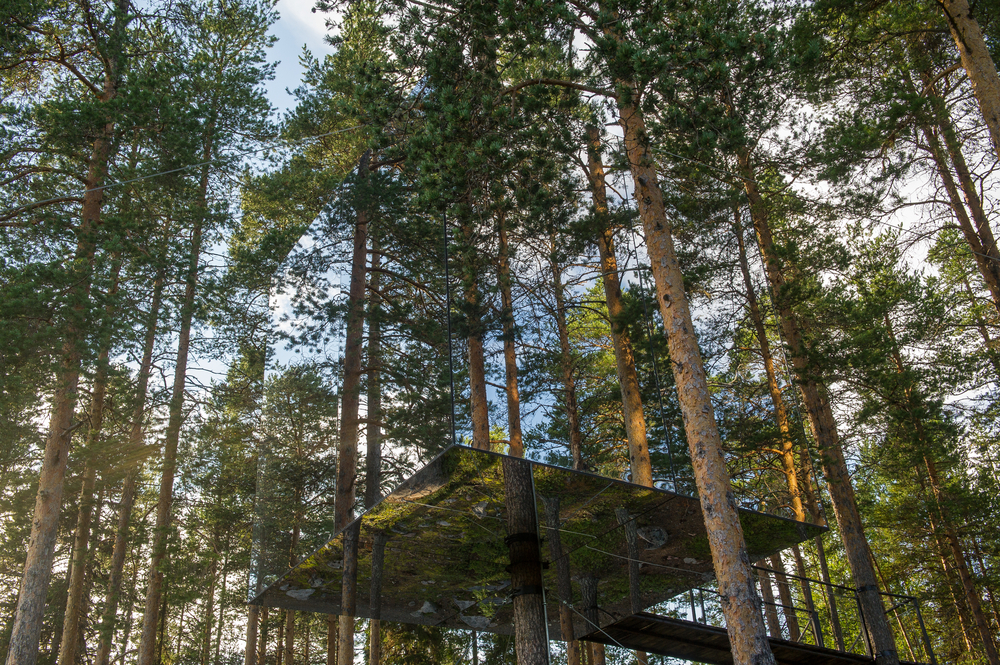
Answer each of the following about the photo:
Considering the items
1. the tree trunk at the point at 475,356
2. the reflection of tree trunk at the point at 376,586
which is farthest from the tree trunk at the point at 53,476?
the tree trunk at the point at 475,356

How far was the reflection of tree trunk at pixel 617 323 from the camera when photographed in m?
8.01

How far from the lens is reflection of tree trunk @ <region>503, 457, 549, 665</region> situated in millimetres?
6863

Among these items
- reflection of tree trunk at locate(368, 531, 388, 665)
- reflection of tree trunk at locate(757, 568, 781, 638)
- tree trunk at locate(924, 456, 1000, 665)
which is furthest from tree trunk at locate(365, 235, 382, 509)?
tree trunk at locate(924, 456, 1000, 665)

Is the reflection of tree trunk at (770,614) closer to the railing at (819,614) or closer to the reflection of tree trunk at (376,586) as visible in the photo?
the railing at (819,614)

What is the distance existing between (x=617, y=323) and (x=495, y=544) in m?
3.21

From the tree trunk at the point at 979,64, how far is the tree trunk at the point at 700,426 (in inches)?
166

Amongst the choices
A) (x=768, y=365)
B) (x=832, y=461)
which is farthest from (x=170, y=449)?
(x=832, y=461)

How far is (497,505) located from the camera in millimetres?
7523

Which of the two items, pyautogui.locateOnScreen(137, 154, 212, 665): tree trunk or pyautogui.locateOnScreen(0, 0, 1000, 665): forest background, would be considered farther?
pyautogui.locateOnScreen(137, 154, 212, 665): tree trunk

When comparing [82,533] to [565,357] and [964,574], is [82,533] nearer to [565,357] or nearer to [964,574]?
[565,357]

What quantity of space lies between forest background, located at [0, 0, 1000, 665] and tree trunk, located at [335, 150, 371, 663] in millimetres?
45

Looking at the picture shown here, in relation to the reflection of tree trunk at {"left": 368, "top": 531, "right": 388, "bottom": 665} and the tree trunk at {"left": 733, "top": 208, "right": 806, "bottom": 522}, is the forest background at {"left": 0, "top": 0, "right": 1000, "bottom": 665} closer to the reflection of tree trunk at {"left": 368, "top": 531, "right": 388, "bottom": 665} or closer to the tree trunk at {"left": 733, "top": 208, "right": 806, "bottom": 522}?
the tree trunk at {"left": 733, "top": 208, "right": 806, "bottom": 522}

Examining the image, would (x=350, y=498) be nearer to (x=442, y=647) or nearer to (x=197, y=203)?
(x=197, y=203)

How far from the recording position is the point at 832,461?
31.6 ft
